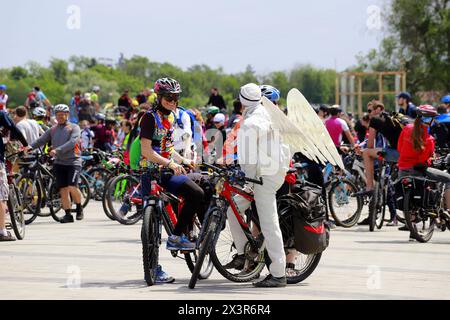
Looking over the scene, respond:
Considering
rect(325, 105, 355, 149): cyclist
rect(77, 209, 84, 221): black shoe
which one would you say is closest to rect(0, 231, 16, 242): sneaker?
rect(77, 209, 84, 221): black shoe

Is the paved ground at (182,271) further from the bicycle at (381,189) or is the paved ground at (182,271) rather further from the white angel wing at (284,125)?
the white angel wing at (284,125)

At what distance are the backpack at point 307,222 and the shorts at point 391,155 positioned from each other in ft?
21.5

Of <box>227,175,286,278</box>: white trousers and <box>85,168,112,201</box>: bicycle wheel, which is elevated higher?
<box>227,175,286,278</box>: white trousers

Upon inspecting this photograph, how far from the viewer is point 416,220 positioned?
14875 millimetres

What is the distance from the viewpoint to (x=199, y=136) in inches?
821

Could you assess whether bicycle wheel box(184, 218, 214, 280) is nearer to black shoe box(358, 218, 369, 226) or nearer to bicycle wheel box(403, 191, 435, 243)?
bicycle wheel box(403, 191, 435, 243)

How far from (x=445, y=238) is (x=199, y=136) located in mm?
6450

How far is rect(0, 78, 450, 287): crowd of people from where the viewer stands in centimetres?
1020

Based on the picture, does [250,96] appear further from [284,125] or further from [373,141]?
[373,141]

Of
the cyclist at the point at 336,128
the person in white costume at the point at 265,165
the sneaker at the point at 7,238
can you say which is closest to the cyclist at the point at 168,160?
the person in white costume at the point at 265,165

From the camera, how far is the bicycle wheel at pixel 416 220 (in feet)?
48.5

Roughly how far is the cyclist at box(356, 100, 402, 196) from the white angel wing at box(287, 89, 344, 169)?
19.6ft

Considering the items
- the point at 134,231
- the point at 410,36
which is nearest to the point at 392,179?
the point at 134,231

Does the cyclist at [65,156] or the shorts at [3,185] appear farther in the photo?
the cyclist at [65,156]
